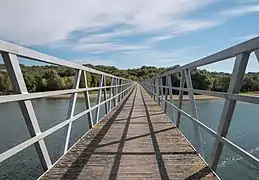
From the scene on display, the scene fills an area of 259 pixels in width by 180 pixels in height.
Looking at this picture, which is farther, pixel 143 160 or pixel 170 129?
pixel 170 129

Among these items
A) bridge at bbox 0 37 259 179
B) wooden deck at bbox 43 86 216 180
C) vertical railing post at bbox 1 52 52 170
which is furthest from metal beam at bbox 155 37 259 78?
vertical railing post at bbox 1 52 52 170

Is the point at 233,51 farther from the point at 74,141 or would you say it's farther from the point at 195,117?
the point at 74,141

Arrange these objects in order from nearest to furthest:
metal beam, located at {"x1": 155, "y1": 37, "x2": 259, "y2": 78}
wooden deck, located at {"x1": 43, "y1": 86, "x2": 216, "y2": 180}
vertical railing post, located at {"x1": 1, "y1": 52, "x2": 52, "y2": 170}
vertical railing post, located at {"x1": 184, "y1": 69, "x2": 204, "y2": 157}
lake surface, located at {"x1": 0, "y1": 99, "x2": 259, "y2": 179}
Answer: metal beam, located at {"x1": 155, "y1": 37, "x2": 259, "y2": 78} → vertical railing post, located at {"x1": 1, "y1": 52, "x2": 52, "y2": 170} → wooden deck, located at {"x1": 43, "y1": 86, "x2": 216, "y2": 180} → vertical railing post, located at {"x1": 184, "y1": 69, "x2": 204, "y2": 157} → lake surface, located at {"x1": 0, "y1": 99, "x2": 259, "y2": 179}

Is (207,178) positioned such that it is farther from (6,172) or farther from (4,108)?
(4,108)

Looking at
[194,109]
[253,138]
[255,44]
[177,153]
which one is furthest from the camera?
[253,138]

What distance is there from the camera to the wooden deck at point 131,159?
91.3 inches

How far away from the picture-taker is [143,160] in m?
2.73

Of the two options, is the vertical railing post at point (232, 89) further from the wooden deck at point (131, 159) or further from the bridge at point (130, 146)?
the wooden deck at point (131, 159)

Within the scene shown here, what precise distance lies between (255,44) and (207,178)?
1.14m

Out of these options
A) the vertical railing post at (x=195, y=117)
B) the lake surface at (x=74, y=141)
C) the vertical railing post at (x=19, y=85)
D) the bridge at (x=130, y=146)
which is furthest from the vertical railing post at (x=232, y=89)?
the lake surface at (x=74, y=141)

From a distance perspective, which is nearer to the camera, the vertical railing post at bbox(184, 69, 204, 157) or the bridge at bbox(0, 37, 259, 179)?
the bridge at bbox(0, 37, 259, 179)

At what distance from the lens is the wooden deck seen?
2318 mm

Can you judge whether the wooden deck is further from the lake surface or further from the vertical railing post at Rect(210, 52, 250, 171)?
the lake surface

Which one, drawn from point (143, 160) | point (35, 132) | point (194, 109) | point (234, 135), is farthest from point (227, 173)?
point (35, 132)
